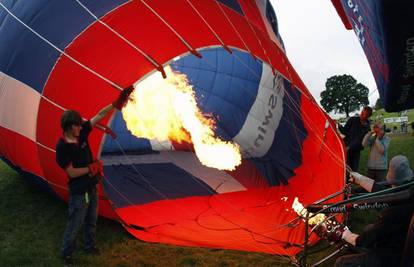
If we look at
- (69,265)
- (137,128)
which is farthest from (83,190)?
(137,128)

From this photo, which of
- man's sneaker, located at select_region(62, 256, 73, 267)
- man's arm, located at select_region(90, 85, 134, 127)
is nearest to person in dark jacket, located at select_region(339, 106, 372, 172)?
man's arm, located at select_region(90, 85, 134, 127)

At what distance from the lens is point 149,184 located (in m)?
5.64

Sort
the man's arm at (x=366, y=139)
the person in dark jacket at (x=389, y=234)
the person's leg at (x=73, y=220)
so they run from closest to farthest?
1. the person in dark jacket at (x=389, y=234)
2. the person's leg at (x=73, y=220)
3. the man's arm at (x=366, y=139)

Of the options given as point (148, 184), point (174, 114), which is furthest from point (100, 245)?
point (174, 114)

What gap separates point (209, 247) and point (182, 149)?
3999 mm

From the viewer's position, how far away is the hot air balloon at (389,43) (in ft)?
11.2

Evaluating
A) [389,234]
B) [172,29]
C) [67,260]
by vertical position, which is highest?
[172,29]

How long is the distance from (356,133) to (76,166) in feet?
11.5

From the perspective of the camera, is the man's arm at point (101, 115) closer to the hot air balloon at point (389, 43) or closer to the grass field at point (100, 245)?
the grass field at point (100, 245)

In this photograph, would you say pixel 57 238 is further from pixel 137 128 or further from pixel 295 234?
pixel 137 128

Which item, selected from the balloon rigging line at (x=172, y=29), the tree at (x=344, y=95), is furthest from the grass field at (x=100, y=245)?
the tree at (x=344, y=95)

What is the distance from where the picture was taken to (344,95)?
40812 millimetres

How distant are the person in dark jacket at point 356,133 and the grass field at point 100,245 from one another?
0.93 metres

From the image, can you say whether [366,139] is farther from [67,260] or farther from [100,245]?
[67,260]
